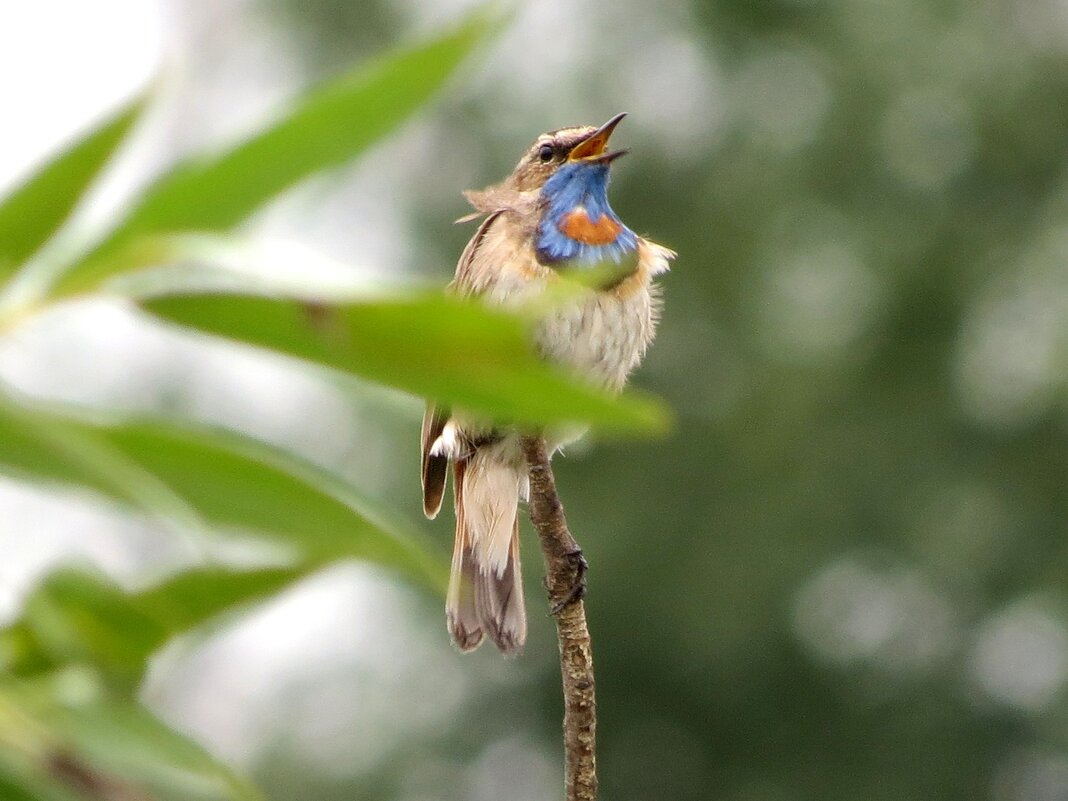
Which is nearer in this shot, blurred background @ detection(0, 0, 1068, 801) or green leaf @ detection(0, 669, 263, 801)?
green leaf @ detection(0, 669, 263, 801)

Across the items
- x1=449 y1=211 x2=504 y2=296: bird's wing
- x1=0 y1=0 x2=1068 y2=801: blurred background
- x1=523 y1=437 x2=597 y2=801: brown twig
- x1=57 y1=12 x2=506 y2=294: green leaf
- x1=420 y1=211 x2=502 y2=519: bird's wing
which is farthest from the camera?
x1=0 y1=0 x2=1068 y2=801: blurred background

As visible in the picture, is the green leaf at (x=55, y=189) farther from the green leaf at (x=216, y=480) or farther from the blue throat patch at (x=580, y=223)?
the blue throat patch at (x=580, y=223)

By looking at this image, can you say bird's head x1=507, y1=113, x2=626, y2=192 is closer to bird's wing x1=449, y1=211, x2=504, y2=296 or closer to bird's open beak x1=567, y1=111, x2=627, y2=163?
bird's open beak x1=567, y1=111, x2=627, y2=163

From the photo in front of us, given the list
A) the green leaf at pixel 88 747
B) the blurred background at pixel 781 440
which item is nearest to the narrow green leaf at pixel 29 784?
the green leaf at pixel 88 747

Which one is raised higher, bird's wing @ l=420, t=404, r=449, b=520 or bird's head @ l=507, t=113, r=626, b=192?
bird's head @ l=507, t=113, r=626, b=192

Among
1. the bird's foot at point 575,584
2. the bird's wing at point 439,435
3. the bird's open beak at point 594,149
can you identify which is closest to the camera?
the bird's foot at point 575,584

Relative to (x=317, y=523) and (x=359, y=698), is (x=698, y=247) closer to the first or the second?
(x=359, y=698)

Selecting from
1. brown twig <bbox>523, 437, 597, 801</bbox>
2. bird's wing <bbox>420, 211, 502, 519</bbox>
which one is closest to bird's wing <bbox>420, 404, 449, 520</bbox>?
bird's wing <bbox>420, 211, 502, 519</bbox>

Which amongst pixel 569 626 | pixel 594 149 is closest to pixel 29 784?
pixel 569 626
